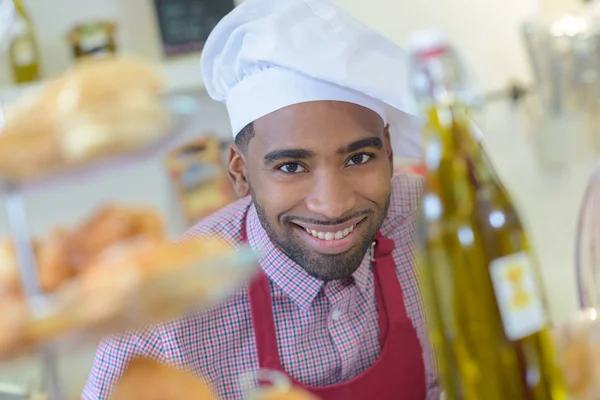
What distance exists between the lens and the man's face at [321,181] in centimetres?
115

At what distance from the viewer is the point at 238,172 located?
1412 mm

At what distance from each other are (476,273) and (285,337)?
72 cm

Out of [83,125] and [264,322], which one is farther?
[264,322]

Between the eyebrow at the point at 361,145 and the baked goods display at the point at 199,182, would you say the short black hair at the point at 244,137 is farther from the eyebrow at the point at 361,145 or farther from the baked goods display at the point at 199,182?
the baked goods display at the point at 199,182

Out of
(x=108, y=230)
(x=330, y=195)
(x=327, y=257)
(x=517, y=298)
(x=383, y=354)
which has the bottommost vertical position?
(x=383, y=354)

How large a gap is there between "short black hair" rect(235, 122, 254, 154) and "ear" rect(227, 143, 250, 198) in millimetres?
72

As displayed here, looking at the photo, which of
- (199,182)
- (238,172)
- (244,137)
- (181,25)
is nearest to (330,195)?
(244,137)

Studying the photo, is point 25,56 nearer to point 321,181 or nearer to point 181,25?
point 181,25

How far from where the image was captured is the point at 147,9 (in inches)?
81.8

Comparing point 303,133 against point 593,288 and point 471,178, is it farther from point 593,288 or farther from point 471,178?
point 471,178

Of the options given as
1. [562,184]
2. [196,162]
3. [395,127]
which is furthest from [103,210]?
[562,184]

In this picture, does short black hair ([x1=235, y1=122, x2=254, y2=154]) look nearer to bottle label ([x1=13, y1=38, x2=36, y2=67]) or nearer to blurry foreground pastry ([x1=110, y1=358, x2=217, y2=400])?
blurry foreground pastry ([x1=110, y1=358, x2=217, y2=400])

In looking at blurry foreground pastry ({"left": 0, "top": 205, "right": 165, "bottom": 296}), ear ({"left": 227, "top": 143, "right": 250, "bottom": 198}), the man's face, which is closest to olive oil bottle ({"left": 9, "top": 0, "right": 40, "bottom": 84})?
ear ({"left": 227, "top": 143, "right": 250, "bottom": 198})

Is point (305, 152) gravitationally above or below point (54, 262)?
below
